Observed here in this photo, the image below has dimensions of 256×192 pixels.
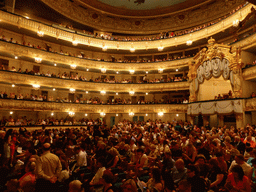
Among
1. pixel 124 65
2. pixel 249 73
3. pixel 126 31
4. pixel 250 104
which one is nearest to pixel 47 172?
pixel 250 104

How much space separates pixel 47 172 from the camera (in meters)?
4.18

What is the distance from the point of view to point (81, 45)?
1017 inches

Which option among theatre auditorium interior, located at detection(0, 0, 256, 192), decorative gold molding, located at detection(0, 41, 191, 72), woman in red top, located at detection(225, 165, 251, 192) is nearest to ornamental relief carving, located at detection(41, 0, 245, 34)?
theatre auditorium interior, located at detection(0, 0, 256, 192)

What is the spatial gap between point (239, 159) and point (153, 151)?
3229 mm

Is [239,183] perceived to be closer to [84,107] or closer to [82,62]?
[84,107]

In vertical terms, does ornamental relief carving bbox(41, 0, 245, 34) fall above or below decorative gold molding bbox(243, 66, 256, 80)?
above

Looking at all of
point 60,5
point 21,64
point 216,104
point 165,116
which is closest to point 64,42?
point 60,5

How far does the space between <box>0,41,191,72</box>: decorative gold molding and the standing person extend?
1912 cm

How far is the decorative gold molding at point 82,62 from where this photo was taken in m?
19.1

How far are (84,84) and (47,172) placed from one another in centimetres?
2120

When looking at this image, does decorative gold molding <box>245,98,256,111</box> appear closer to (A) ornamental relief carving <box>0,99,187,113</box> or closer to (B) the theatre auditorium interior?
(B) the theatre auditorium interior

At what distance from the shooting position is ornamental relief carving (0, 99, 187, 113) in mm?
17781

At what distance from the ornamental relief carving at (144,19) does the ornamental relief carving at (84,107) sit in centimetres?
1299

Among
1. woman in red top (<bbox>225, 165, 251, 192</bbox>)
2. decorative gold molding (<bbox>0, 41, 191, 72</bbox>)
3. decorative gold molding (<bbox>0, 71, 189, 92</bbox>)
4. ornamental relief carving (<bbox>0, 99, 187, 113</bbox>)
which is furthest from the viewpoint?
decorative gold molding (<bbox>0, 41, 191, 72</bbox>)
